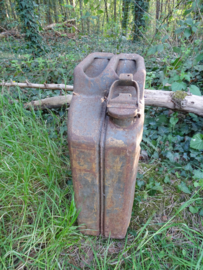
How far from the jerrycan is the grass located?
16 cm

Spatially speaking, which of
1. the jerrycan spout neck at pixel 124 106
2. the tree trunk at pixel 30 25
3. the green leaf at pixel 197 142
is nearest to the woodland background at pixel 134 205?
the green leaf at pixel 197 142


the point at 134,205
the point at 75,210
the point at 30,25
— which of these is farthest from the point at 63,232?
the point at 30,25

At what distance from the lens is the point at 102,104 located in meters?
1.06

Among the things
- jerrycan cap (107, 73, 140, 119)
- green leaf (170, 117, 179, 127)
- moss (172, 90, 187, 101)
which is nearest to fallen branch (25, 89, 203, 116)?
moss (172, 90, 187, 101)

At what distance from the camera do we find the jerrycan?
3.13ft

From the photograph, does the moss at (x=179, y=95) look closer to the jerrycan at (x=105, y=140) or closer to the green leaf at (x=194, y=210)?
the jerrycan at (x=105, y=140)

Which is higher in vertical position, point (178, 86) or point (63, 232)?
point (178, 86)

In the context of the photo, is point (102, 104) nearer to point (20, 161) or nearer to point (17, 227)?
point (20, 161)

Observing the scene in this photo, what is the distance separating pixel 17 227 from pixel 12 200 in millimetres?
190

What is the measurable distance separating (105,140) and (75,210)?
56cm

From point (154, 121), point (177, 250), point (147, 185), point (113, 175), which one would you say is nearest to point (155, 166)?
point (147, 185)

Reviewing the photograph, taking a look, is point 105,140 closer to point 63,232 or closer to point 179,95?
point 63,232

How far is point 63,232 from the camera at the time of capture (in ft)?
4.10

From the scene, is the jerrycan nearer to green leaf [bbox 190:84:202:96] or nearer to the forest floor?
the forest floor
